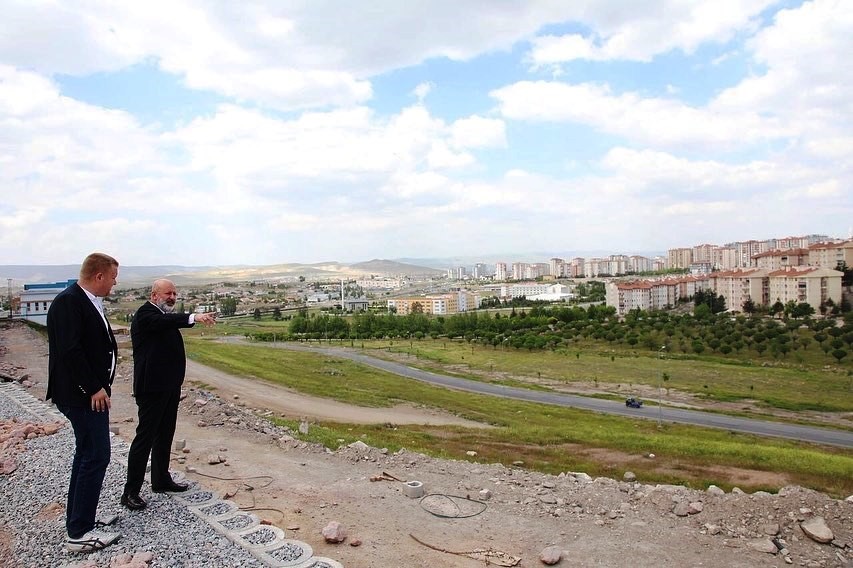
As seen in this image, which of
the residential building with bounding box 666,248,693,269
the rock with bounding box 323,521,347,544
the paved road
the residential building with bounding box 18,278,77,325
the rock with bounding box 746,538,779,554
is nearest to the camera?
the rock with bounding box 323,521,347,544

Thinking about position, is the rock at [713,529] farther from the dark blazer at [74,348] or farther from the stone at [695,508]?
the dark blazer at [74,348]

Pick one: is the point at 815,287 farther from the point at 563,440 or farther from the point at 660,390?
the point at 563,440

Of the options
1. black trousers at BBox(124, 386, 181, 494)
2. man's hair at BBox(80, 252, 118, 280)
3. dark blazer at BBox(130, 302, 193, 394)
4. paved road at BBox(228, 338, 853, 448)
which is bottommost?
Answer: paved road at BBox(228, 338, 853, 448)

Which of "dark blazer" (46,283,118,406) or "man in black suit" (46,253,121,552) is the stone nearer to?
"man in black suit" (46,253,121,552)

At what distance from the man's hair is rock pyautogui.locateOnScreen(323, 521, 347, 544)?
2.94 meters

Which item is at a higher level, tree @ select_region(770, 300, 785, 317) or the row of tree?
tree @ select_region(770, 300, 785, 317)

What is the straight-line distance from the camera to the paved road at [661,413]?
26.1 m

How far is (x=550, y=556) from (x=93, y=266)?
14.9ft

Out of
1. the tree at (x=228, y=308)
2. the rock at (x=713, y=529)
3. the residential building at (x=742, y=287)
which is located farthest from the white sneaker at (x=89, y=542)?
the tree at (x=228, y=308)

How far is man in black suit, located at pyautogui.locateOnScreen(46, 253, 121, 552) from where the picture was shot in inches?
165

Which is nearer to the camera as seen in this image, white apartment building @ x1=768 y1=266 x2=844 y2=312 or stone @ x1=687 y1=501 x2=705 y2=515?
stone @ x1=687 y1=501 x2=705 y2=515

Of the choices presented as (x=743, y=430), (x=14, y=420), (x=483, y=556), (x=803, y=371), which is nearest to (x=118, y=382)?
(x=14, y=420)

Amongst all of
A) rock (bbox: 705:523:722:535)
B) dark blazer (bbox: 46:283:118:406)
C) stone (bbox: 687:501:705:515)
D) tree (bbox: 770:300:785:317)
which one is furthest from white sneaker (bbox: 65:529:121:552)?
tree (bbox: 770:300:785:317)

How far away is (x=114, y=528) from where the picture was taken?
469 cm
